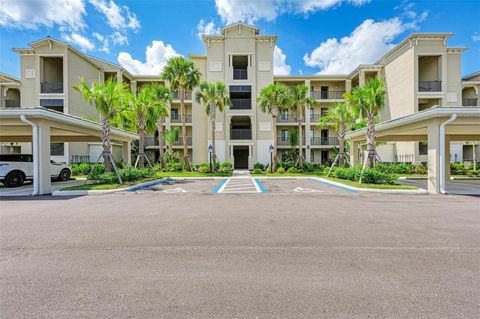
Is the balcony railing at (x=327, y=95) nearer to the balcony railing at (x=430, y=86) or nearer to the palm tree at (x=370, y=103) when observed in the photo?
the balcony railing at (x=430, y=86)

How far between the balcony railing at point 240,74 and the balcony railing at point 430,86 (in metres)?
19.4

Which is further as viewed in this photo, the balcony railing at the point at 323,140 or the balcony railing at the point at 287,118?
the balcony railing at the point at 323,140

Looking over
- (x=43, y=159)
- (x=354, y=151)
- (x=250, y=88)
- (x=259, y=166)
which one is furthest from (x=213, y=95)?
(x=43, y=159)

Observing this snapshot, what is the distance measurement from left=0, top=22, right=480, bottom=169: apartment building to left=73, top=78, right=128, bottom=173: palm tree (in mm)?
13518

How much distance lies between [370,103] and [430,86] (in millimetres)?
17421

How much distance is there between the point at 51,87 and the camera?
24.7 meters

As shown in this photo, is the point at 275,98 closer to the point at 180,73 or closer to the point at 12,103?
the point at 180,73

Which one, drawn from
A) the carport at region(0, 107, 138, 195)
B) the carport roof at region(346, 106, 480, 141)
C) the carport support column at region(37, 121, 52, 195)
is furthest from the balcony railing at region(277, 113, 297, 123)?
the carport support column at region(37, 121, 52, 195)

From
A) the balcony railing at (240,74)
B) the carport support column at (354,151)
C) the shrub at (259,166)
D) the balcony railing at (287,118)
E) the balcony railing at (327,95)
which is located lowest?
the shrub at (259,166)

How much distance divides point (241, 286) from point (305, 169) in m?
22.5

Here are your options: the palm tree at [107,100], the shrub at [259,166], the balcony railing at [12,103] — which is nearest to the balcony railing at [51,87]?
the balcony railing at [12,103]

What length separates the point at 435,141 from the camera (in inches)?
457

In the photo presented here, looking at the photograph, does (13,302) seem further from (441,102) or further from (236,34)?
(441,102)

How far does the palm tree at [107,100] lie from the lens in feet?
44.8
